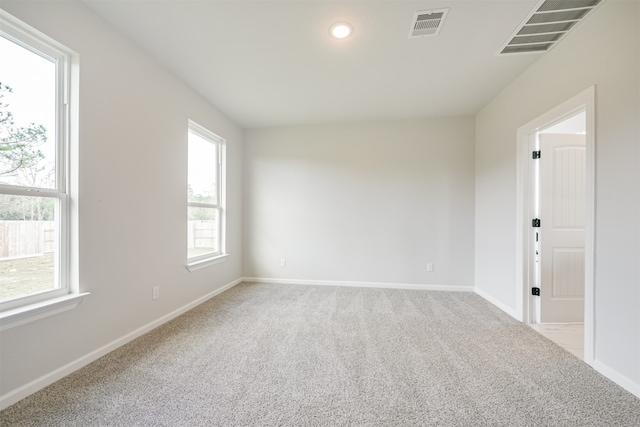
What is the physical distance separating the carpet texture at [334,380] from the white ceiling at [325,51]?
2614mm

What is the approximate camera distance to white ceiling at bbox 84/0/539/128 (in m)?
1.85

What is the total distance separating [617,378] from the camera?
168 centimetres

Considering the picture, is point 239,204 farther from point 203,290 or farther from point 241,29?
point 241,29

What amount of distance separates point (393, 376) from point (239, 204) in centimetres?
Answer: 342

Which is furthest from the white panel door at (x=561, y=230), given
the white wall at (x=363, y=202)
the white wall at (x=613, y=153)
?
the white wall at (x=363, y=202)

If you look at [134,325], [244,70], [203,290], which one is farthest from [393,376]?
[244,70]

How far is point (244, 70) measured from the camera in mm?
2643

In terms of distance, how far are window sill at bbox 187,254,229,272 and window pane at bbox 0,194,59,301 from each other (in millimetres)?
1328

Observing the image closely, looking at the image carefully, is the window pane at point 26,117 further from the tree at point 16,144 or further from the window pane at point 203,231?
the window pane at point 203,231

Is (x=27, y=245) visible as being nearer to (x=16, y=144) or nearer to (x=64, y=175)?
(x=64, y=175)

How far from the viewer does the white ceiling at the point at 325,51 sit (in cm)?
185

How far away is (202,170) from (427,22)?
9.76 feet

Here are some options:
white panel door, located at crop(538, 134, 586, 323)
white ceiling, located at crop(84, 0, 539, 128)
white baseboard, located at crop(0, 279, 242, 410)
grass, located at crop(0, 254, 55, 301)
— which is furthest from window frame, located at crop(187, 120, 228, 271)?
white panel door, located at crop(538, 134, 586, 323)

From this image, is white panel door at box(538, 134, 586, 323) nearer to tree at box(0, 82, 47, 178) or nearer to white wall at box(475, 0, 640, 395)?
white wall at box(475, 0, 640, 395)
